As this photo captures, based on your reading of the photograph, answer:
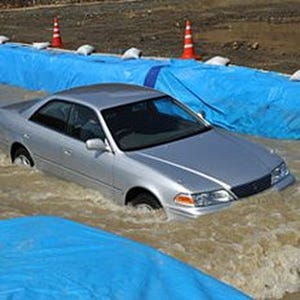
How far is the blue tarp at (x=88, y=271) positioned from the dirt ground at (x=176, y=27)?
12.8 meters

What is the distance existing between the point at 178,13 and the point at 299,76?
21.3 meters

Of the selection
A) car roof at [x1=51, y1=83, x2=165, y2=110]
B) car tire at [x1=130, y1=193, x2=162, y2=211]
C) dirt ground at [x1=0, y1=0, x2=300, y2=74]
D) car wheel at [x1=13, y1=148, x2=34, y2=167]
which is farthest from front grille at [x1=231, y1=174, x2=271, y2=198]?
dirt ground at [x1=0, y1=0, x2=300, y2=74]

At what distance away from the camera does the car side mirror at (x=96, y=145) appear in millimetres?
8461

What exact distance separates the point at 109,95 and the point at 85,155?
1021mm

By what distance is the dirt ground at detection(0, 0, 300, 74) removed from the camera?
21281 millimetres

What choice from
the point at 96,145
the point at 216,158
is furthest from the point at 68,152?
the point at 216,158

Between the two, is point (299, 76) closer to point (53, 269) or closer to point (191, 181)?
point (191, 181)

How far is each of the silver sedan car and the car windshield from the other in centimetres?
1

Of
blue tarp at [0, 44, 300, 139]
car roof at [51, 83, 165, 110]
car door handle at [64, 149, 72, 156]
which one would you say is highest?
car roof at [51, 83, 165, 110]

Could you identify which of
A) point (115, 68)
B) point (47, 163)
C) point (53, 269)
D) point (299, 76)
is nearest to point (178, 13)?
point (115, 68)

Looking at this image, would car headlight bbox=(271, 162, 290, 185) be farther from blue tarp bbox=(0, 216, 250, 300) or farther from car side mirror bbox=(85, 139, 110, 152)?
blue tarp bbox=(0, 216, 250, 300)

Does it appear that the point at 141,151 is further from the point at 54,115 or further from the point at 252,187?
the point at 54,115

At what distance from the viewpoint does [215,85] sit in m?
13.0

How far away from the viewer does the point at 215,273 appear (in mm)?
6508
